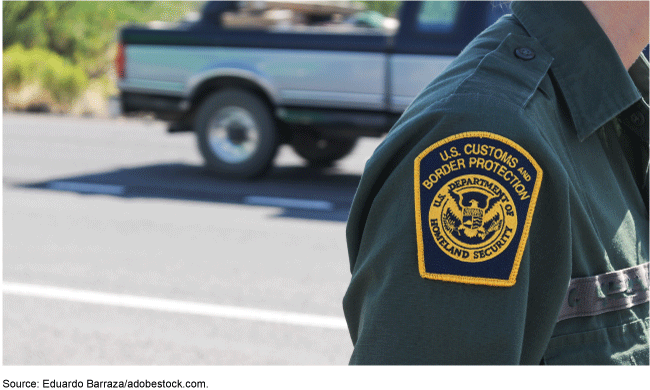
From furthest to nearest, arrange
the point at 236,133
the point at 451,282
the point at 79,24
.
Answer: the point at 79,24
the point at 236,133
the point at 451,282

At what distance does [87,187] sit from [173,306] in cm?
411

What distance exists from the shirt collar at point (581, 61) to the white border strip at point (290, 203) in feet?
20.3

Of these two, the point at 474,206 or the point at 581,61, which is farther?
the point at 581,61

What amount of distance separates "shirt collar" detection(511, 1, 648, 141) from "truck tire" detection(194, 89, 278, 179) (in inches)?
287

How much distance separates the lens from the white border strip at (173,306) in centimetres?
423

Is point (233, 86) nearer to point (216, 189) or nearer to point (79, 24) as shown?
point (216, 189)

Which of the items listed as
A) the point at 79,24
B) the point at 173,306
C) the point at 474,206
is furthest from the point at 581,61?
the point at 79,24

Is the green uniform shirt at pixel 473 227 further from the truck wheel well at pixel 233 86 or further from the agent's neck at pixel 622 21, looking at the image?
the truck wheel well at pixel 233 86

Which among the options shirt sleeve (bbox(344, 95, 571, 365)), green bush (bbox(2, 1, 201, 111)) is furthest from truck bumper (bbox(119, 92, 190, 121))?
green bush (bbox(2, 1, 201, 111))

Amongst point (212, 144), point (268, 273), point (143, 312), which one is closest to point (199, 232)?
point (268, 273)

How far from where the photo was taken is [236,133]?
8.41 metres

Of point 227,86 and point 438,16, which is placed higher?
point 438,16

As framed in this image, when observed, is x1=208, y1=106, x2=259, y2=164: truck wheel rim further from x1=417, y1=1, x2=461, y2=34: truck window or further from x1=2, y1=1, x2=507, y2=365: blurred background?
x1=417, y1=1, x2=461, y2=34: truck window

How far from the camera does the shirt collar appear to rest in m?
1.02
